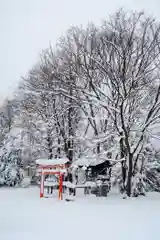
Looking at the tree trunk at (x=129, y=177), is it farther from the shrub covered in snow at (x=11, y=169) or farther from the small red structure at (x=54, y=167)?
the shrub covered in snow at (x=11, y=169)

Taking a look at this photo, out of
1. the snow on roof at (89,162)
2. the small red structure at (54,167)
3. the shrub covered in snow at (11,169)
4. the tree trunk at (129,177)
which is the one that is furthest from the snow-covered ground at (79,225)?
the shrub covered in snow at (11,169)

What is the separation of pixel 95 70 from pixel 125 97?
2857mm

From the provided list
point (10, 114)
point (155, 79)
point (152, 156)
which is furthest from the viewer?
point (10, 114)

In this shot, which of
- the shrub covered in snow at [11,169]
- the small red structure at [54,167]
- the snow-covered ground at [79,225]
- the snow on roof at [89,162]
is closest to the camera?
the snow-covered ground at [79,225]

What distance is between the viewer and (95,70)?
48.8ft

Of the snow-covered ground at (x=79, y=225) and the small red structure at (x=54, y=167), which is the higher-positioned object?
the small red structure at (x=54, y=167)

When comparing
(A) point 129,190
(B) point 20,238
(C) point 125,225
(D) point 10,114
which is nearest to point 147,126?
(A) point 129,190

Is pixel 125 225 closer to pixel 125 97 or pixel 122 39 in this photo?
pixel 125 97

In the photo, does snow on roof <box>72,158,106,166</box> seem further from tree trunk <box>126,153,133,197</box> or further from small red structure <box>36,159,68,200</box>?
tree trunk <box>126,153,133,197</box>

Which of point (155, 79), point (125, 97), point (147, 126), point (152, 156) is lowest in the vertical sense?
point (152, 156)

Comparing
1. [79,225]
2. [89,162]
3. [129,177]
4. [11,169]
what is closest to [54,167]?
[89,162]

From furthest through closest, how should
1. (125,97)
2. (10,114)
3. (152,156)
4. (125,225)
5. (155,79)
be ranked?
(10,114)
(152,156)
(155,79)
(125,97)
(125,225)

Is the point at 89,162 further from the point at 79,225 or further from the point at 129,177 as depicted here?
the point at 79,225

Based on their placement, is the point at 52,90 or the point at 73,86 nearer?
the point at 73,86
